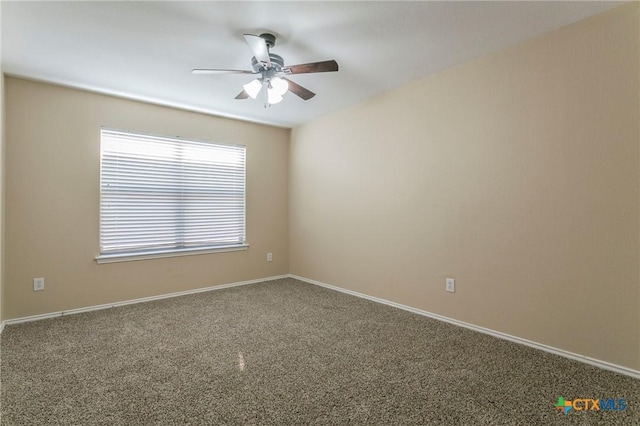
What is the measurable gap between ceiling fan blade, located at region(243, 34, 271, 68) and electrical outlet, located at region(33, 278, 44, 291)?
2.95 metres

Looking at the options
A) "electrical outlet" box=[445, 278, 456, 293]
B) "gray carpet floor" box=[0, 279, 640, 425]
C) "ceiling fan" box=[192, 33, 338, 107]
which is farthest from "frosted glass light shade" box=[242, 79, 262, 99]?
"electrical outlet" box=[445, 278, 456, 293]

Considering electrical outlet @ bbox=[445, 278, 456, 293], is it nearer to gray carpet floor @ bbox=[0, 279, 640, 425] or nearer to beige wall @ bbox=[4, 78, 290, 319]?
gray carpet floor @ bbox=[0, 279, 640, 425]

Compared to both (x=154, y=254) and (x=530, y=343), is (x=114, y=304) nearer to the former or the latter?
(x=154, y=254)

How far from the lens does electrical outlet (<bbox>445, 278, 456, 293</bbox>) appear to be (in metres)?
2.96

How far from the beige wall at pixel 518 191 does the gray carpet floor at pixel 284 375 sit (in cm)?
32

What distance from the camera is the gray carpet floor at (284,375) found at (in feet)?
5.48

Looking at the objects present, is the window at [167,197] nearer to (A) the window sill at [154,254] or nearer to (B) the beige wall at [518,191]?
(A) the window sill at [154,254]

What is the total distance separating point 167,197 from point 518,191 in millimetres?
3625

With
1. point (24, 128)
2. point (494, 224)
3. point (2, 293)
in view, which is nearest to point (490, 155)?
point (494, 224)

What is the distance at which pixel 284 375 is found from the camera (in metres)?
2.07

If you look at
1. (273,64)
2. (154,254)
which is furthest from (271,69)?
(154,254)

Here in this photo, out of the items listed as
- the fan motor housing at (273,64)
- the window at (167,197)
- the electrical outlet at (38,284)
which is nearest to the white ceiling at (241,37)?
the fan motor housing at (273,64)

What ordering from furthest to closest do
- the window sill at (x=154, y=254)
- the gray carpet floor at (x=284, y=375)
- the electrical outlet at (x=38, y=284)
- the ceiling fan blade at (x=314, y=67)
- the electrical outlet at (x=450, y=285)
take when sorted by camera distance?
the window sill at (x=154, y=254) < the electrical outlet at (x=38, y=284) < the electrical outlet at (x=450, y=285) < the ceiling fan blade at (x=314, y=67) < the gray carpet floor at (x=284, y=375)

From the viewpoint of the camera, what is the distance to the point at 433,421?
1611 mm
